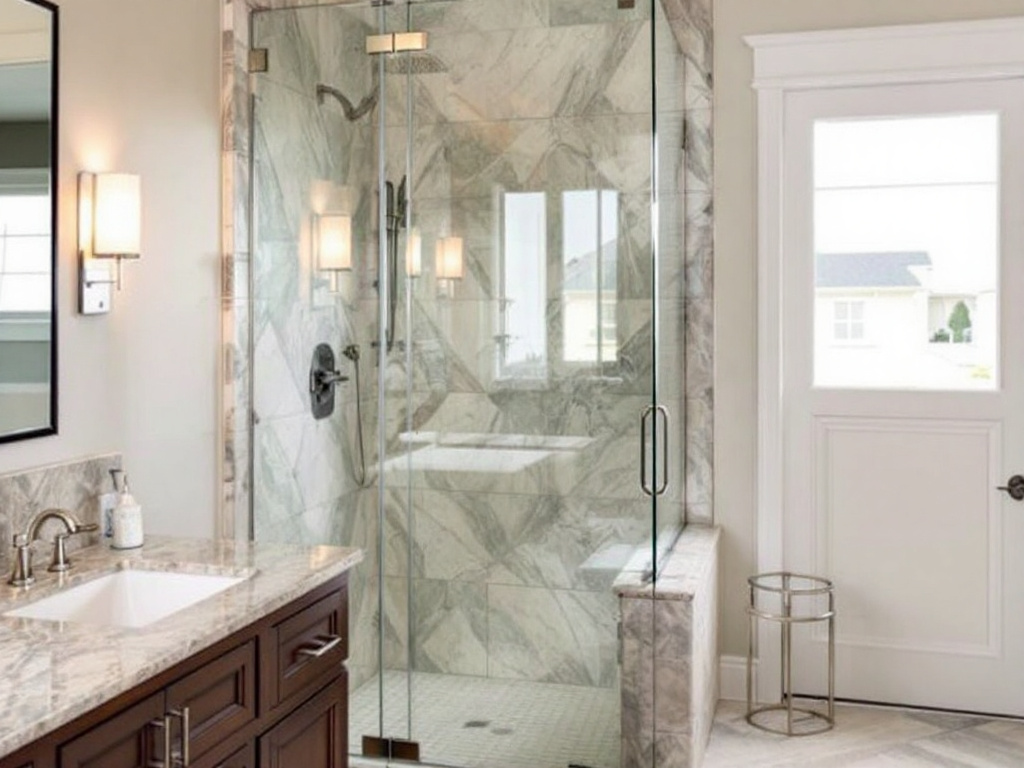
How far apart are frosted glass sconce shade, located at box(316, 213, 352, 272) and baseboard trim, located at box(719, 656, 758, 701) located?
1975mm

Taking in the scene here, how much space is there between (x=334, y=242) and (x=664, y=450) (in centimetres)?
126

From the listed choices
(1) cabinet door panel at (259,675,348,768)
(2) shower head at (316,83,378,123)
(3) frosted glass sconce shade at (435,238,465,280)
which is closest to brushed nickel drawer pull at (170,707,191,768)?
(1) cabinet door panel at (259,675,348,768)

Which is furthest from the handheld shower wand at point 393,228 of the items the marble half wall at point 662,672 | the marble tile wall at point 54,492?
the marble half wall at point 662,672

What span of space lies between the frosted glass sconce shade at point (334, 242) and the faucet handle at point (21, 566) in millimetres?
1513

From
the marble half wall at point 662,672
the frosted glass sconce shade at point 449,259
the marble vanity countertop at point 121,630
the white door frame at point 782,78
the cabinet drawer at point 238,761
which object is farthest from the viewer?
the white door frame at point 782,78

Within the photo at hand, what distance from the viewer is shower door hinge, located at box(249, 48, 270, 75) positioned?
11.4 feet

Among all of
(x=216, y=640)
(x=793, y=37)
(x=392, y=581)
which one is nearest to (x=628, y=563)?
(x=392, y=581)

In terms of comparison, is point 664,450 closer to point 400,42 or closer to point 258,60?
point 400,42

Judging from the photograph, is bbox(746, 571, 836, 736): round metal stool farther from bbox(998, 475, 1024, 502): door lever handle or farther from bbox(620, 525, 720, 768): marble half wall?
bbox(998, 475, 1024, 502): door lever handle

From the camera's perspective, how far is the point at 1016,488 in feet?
12.3

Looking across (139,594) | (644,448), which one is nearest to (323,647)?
(139,594)

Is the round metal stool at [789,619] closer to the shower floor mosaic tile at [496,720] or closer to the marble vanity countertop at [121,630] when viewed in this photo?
the shower floor mosaic tile at [496,720]

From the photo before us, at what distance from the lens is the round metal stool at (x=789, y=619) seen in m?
3.67

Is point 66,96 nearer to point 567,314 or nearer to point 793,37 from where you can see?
point 567,314
